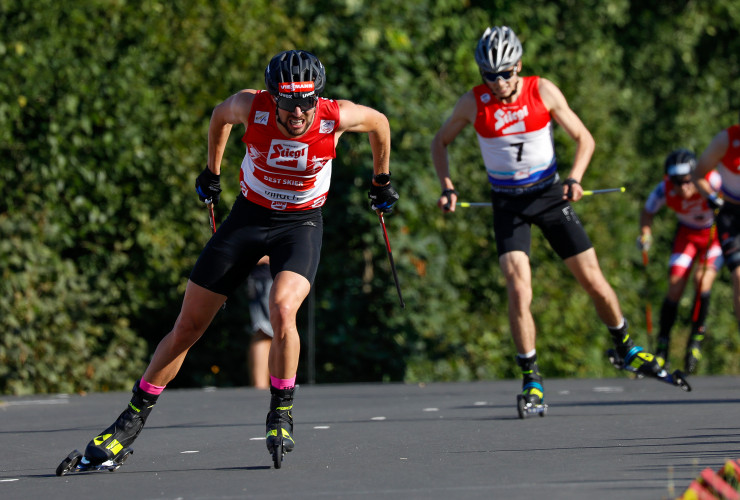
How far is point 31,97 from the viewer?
1189 cm

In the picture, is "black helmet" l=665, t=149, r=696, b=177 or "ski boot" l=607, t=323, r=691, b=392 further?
"black helmet" l=665, t=149, r=696, b=177

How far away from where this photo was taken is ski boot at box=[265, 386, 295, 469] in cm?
587

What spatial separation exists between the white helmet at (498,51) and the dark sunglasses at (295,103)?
2.33 metres

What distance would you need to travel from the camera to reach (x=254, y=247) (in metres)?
6.19

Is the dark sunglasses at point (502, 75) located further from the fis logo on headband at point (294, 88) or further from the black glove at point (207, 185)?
the fis logo on headband at point (294, 88)

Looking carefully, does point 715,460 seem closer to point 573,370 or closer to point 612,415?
point 612,415

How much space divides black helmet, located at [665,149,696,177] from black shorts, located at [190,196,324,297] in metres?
7.00

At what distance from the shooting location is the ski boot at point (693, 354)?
1209 cm

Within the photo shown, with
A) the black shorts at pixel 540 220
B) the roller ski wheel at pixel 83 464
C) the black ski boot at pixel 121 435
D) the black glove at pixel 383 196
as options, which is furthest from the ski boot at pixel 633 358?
the roller ski wheel at pixel 83 464

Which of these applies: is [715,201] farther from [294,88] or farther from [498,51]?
[294,88]

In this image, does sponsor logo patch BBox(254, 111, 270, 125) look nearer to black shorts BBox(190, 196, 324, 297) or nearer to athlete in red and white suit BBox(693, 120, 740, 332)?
black shorts BBox(190, 196, 324, 297)

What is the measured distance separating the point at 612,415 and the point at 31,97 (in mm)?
6539

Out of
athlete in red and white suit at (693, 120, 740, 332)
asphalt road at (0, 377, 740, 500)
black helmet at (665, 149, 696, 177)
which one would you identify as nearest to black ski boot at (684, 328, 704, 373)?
asphalt road at (0, 377, 740, 500)

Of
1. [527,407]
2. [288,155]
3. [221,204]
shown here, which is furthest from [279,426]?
[221,204]
